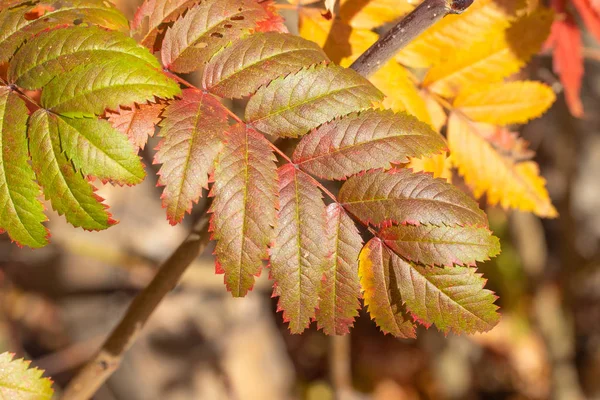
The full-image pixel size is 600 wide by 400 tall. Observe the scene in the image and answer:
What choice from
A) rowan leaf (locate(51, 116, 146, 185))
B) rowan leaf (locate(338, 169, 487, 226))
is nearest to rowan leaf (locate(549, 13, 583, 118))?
rowan leaf (locate(338, 169, 487, 226))

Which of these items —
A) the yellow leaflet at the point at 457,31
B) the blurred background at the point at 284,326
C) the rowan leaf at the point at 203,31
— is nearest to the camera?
the rowan leaf at the point at 203,31

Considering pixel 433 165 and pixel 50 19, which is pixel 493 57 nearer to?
pixel 433 165

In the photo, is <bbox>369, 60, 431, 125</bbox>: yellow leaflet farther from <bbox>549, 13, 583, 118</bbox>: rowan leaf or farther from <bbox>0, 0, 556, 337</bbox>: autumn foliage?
<bbox>549, 13, 583, 118</bbox>: rowan leaf

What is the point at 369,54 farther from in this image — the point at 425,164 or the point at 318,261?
the point at 318,261

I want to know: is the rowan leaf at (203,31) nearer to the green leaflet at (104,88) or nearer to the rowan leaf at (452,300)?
the green leaflet at (104,88)

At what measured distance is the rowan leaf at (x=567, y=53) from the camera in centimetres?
134

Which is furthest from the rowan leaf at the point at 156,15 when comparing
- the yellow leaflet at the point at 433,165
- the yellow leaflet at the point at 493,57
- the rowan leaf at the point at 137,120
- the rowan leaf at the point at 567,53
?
the rowan leaf at the point at 567,53

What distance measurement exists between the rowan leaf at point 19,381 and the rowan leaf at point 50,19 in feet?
1.49

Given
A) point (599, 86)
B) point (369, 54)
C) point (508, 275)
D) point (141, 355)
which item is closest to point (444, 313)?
point (369, 54)

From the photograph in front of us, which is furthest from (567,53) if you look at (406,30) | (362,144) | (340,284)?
(340,284)

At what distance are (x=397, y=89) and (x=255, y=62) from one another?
12.9 inches

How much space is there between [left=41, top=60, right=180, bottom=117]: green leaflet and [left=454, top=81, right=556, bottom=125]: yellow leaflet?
693 mm

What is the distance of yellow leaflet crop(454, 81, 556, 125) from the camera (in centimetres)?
118

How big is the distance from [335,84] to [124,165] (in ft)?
1.05
